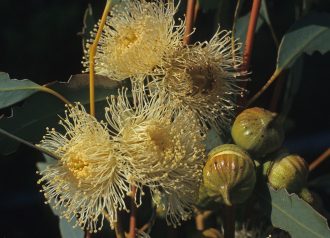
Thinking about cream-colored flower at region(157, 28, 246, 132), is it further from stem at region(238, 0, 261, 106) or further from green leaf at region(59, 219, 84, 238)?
green leaf at region(59, 219, 84, 238)

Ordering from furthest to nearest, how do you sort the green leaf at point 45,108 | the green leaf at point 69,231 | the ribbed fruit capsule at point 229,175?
the green leaf at point 69,231 → the green leaf at point 45,108 → the ribbed fruit capsule at point 229,175

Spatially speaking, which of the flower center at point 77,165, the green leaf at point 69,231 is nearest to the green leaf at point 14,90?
the flower center at point 77,165

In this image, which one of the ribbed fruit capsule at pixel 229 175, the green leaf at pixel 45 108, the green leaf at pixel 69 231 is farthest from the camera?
the green leaf at pixel 69 231

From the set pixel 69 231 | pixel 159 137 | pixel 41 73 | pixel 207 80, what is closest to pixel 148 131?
pixel 159 137

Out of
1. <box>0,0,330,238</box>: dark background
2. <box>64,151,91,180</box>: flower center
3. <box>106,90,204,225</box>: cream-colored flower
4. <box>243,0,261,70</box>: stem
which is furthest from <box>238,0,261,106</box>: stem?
<box>0,0,330,238</box>: dark background

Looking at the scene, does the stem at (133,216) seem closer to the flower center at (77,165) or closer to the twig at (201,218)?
the flower center at (77,165)

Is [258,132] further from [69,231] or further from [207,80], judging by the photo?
[69,231]
